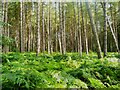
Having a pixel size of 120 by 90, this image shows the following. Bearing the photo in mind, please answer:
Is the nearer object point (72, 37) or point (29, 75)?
point (29, 75)

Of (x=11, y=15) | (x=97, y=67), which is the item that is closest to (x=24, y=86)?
(x=97, y=67)

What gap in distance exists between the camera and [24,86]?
18.1 ft

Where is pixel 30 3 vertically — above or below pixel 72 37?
above

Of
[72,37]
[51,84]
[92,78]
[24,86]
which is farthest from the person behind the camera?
[72,37]

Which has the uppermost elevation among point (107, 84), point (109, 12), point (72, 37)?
point (109, 12)

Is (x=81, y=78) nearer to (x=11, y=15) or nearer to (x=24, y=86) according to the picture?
(x=24, y=86)

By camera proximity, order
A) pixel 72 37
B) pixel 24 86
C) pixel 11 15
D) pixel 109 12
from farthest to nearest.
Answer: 1. pixel 72 37
2. pixel 109 12
3. pixel 11 15
4. pixel 24 86

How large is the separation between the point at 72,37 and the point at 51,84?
34.1 metres

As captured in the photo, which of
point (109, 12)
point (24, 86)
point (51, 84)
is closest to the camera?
point (24, 86)

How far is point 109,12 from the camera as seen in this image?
33375mm

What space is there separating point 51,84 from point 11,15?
73.4 feet

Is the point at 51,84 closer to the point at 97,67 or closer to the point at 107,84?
the point at 107,84

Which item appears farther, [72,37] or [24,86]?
[72,37]

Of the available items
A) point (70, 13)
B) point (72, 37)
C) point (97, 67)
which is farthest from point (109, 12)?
point (97, 67)
